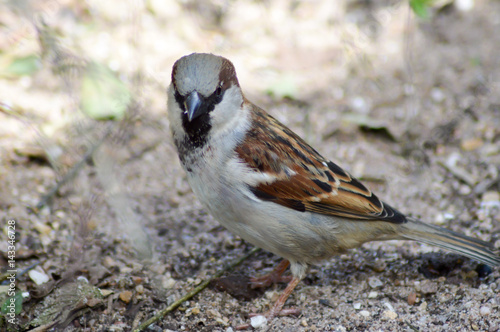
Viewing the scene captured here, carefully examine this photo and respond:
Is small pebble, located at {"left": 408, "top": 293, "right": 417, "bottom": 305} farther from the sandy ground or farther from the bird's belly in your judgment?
the bird's belly

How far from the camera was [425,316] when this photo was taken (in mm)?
3244

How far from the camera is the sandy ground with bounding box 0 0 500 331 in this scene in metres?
3.27

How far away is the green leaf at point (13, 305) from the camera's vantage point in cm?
303

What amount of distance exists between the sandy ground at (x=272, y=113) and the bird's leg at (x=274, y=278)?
0.07 m

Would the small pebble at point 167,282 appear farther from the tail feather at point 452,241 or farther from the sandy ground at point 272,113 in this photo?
the tail feather at point 452,241

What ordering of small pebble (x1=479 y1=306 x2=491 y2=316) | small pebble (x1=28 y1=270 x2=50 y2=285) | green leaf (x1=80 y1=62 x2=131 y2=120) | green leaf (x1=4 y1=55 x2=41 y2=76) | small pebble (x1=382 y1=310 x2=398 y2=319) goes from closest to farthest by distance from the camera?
small pebble (x1=479 y1=306 x2=491 y2=316), small pebble (x1=382 y1=310 x2=398 y2=319), small pebble (x1=28 y1=270 x2=50 y2=285), green leaf (x1=80 y1=62 x2=131 y2=120), green leaf (x1=4 y1=55 x2=41 y2=76)

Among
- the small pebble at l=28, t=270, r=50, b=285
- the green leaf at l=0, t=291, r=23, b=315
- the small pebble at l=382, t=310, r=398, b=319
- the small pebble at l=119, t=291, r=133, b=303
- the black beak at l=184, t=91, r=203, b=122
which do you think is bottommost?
the green leaf at l=0, t=291, r=23, b=315

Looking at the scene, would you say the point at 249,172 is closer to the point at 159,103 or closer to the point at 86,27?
the point at 159,103

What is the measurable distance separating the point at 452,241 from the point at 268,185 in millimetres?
1244

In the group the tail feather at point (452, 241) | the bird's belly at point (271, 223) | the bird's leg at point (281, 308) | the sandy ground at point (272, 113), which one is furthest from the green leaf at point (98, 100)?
the tail feather at point (452, 241)

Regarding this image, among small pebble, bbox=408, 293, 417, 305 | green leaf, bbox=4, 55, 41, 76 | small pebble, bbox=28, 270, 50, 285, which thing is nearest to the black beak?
small pebble, bbox=28, 270, 50, 285

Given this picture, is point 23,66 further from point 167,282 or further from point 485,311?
point 485,311

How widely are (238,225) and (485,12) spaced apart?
4.50m

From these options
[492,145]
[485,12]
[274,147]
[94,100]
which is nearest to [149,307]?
[274,147]
